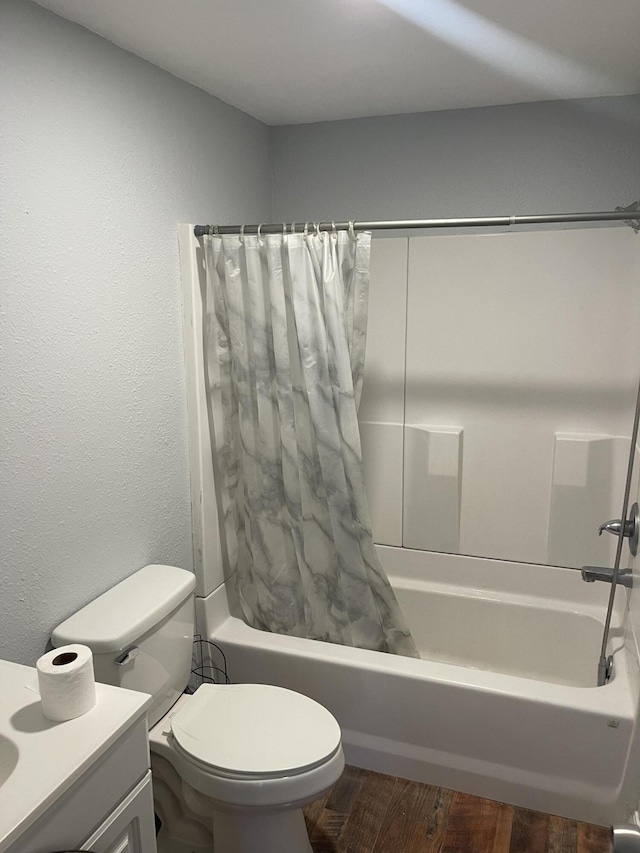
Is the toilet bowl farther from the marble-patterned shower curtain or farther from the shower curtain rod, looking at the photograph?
the shower curtain rod

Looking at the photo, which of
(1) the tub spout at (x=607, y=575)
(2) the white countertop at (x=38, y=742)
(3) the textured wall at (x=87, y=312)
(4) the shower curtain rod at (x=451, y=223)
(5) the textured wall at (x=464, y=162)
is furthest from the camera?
(5) the textured wall at (x=464, y=162)

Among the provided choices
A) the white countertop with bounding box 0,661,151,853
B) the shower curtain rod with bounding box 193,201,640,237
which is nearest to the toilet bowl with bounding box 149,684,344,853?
the white countertop with bounding box 0,661,151,853

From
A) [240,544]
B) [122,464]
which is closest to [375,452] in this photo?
[240,544]

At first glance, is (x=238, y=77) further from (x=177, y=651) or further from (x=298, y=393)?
(x=177, y=651)

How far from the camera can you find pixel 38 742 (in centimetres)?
113

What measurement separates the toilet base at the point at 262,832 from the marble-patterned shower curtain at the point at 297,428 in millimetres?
685

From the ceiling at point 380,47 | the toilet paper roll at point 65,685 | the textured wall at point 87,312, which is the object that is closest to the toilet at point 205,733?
the textured wall at point 87,312

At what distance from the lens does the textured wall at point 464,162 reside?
2.29 metres

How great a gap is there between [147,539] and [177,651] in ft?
1.20

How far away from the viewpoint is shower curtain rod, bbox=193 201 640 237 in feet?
5.65

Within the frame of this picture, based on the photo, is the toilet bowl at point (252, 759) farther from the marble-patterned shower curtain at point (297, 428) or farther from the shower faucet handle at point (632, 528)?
the shower faucet handle at point (632, 528)

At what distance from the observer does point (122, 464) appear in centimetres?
187

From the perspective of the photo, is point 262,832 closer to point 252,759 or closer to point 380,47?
point 252,759

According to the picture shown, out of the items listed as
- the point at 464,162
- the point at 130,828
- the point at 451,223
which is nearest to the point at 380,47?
the point at 451,223
